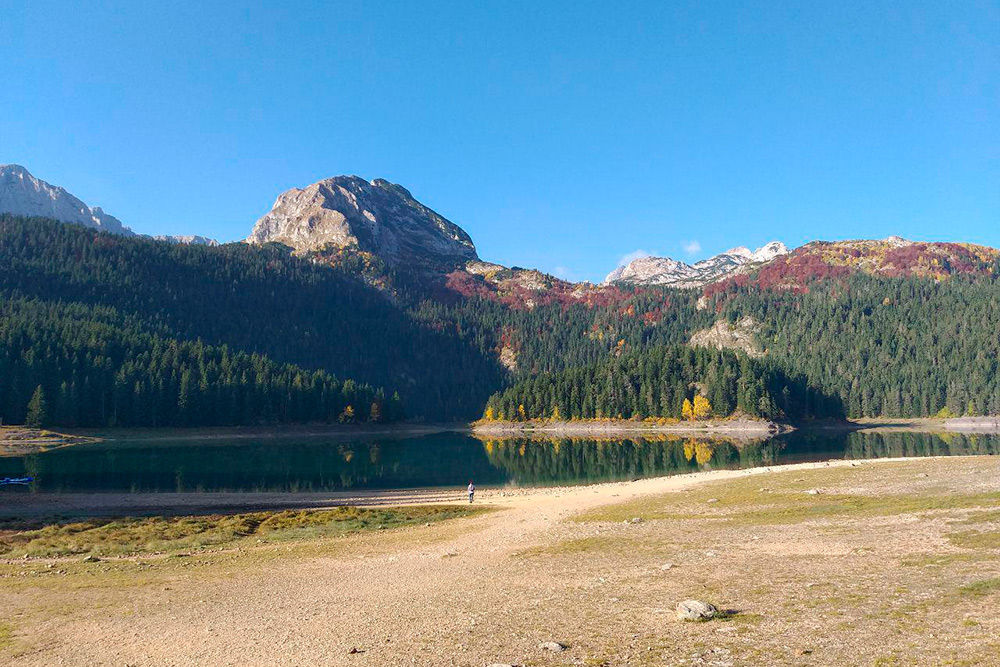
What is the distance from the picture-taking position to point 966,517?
2788 centimetres

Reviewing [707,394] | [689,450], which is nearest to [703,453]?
[689,450]

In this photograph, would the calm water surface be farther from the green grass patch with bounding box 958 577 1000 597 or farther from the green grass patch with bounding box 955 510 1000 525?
the green grass patch with bounding box 958 577 1000 597

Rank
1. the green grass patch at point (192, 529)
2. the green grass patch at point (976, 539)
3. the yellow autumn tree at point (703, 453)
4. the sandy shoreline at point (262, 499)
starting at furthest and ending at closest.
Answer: the yellow autumn tree at point (703, 453)
the sandy shoreline at point (262, 499)
the green grass patch at point (192, 529)
the green grass patch at point (976, 539)

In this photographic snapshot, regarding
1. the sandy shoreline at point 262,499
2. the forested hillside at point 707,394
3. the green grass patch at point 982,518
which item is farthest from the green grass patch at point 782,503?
the forested hillside at point 707,394

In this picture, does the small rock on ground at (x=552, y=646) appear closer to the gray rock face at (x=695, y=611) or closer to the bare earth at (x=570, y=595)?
the bare earth at (x=570, y=595)

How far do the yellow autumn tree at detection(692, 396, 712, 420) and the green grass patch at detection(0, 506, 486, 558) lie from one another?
14396cm

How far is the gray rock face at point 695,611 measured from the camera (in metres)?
16.5

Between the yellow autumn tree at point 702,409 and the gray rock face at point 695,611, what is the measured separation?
173m

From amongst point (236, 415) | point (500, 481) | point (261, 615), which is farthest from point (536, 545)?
point (236, 415)

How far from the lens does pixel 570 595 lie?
20.6 metres

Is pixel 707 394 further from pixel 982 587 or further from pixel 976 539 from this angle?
pixel 982 587

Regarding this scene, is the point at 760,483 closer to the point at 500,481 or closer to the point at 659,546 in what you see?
the point at 659,546

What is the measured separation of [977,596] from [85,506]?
6357 centimetres

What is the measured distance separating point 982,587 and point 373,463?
3564 inches
